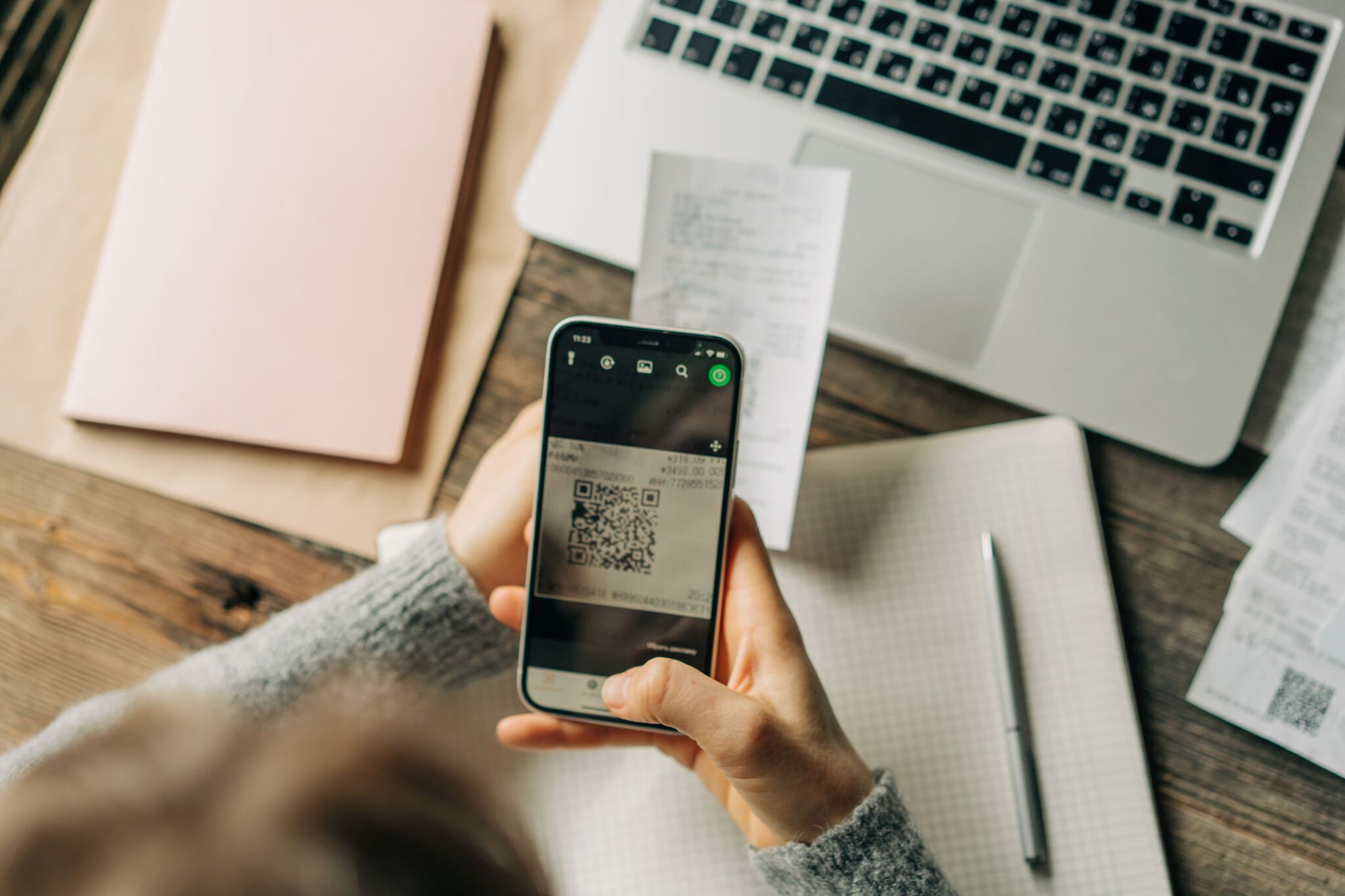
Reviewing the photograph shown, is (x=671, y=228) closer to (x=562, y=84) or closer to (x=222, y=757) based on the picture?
(x=562, y=84)

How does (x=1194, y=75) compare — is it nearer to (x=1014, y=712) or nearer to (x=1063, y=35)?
(x=1063, y=35)

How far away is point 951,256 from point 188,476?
18.6 inches

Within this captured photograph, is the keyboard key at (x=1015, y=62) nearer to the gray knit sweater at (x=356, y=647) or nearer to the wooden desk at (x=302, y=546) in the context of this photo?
the wooden desk at (x=302, y=546)

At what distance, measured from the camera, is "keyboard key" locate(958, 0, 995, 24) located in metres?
0.48

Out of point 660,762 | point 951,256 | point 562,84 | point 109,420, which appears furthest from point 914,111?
point 109,420

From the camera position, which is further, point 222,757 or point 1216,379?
point 1216,379

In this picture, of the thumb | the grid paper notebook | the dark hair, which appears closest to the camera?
the dark hair

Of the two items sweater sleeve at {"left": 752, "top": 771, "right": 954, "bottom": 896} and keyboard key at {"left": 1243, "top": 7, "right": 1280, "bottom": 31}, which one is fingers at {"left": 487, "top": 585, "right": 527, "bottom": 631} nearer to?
sweater sleeve at {"left": 752, "top": 771, "right": 954, "bottom": 896}

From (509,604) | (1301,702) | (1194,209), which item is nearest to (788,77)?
(1194,209)

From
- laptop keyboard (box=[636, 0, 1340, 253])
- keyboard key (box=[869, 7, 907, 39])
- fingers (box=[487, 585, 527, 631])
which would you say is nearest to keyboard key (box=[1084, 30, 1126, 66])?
laptop keyboard (box=[636, 0, 1340, 253])

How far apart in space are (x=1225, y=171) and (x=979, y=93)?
0.46 ft

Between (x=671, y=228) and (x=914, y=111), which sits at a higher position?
(x=914, y=111)

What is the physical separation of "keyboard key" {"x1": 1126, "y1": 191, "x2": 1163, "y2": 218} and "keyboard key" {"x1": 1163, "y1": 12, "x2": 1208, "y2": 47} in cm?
9

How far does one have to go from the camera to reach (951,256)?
47cm
